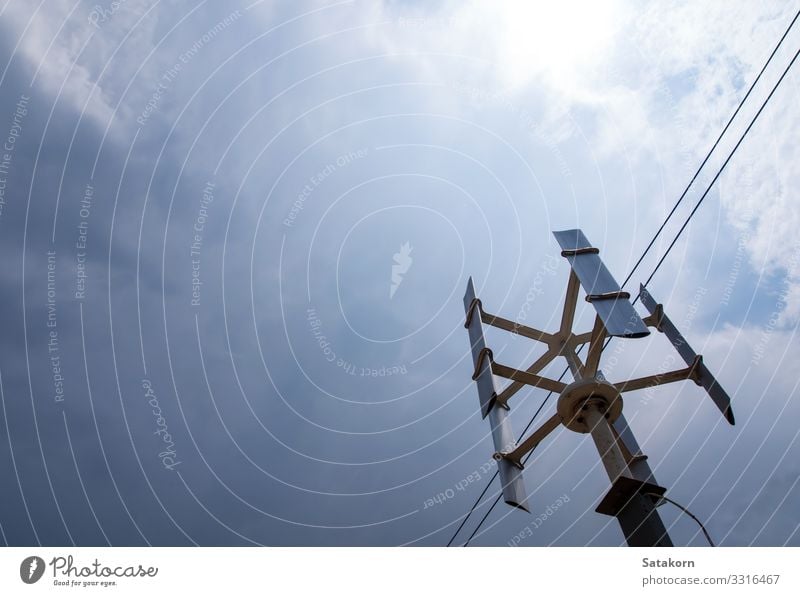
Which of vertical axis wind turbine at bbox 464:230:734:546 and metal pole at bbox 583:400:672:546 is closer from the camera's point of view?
metal pole at bbox 583:400:672:546

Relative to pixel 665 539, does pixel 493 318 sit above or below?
above

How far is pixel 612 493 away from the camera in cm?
708

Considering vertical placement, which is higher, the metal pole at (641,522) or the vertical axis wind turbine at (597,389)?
the vertical axis wind turbine at (597,389)

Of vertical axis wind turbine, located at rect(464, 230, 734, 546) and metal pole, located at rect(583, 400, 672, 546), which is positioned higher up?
vertical axis wind turbine, located at rect(464, 230, 734, 546)

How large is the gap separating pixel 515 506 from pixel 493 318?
4603 millimetres

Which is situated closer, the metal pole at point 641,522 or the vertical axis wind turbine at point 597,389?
the metal pole at point 641,522

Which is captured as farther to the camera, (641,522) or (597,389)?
(597,389)

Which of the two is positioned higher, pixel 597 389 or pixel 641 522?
pixel 597 389
